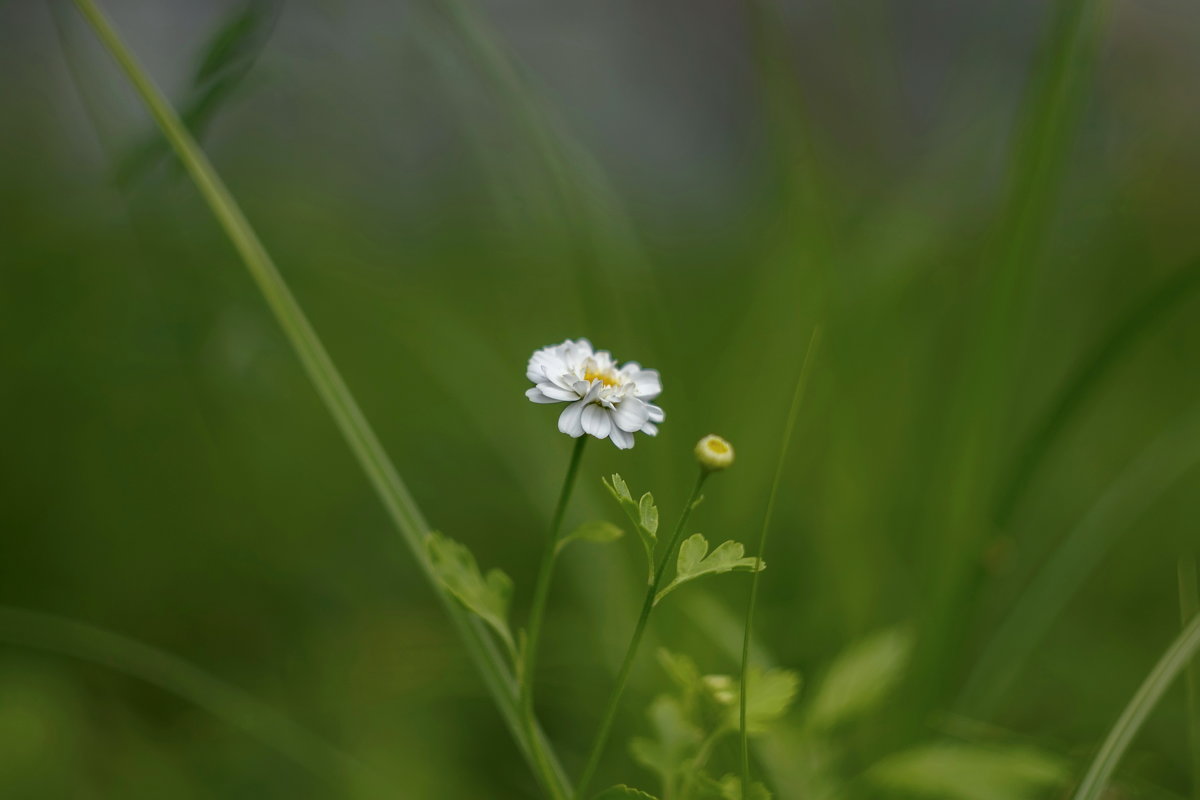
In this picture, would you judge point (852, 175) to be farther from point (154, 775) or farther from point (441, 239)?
point (154, 775)

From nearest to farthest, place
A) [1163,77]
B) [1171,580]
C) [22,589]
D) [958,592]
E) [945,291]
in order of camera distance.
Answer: [958,592] < [22,589] < [1171,580] < [945,291] < [1163,77]

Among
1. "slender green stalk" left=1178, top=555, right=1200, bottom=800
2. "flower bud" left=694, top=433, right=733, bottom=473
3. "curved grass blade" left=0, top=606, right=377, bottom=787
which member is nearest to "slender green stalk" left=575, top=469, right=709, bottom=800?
"flower bud" left=694, top=433, right=733, bottom=473

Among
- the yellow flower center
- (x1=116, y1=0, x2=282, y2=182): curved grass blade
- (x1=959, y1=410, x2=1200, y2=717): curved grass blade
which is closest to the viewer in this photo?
the yellow flower center

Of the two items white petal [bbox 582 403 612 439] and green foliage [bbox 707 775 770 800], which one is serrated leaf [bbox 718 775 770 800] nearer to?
green foliage [bbox 707 775 770 800]

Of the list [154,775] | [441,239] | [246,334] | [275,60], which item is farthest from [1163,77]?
[154,775]

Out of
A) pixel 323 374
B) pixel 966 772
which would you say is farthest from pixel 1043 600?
pixel 323 374

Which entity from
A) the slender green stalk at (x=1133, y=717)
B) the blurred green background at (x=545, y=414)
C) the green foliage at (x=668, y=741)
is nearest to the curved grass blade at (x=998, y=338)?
the blurred green background at (x=545, y=414)
